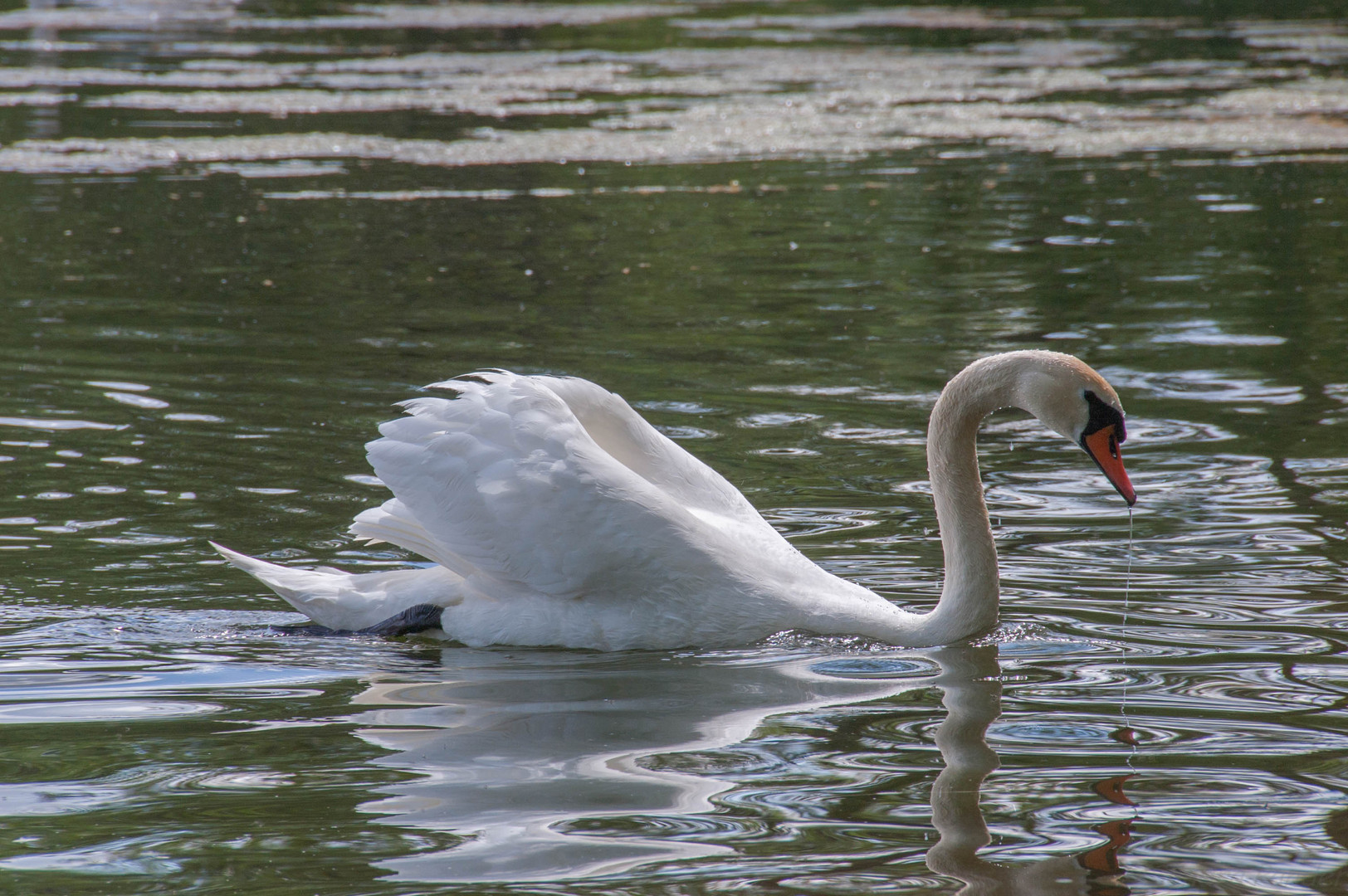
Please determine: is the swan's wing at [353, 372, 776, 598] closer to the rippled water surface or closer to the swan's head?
the rippled water surface

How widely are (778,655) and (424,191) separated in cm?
1136

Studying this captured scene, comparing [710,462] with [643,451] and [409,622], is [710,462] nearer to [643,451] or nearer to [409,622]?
[643,451]

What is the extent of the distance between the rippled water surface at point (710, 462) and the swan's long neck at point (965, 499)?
0.48ft

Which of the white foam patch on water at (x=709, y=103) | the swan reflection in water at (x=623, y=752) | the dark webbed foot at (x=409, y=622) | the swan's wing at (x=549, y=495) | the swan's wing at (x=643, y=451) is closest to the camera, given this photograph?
the swan reflection in water at (x=623, y=752)

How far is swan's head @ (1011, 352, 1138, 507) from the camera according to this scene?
5.80m

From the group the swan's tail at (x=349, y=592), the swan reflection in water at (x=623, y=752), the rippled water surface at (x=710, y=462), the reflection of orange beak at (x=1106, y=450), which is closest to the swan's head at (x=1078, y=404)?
the reflection of orange beak at (x=1106, y=450)

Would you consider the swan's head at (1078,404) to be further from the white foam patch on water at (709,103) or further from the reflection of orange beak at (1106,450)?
the white foam patch on water at (709,103)

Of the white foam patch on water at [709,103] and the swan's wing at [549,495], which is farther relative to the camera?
the white foam patch on water at [709,103]

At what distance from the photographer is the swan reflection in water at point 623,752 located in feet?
13.6

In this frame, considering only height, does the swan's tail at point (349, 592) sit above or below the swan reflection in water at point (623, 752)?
above

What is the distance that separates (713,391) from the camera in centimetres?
976

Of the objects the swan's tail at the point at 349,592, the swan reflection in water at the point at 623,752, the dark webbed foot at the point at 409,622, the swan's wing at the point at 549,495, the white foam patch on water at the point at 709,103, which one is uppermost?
the white foam patch on water at the point at 709,103

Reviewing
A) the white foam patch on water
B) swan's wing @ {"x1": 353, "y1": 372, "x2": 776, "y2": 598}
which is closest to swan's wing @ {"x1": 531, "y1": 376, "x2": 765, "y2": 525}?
swan's wing @ {"x1": 353, "y1": 372, "x2": 776, "y2": 598}

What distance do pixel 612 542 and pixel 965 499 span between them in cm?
120
